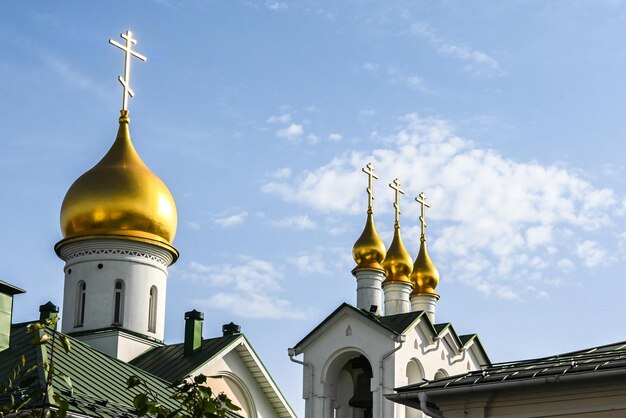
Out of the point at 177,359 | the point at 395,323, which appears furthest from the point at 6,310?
the point at 395,323

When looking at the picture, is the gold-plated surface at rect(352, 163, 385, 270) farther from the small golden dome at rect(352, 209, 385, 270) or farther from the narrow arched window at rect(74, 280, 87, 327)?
the narrow arched window at rect(74, 280, 87, 327)

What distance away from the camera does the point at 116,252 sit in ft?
85.7

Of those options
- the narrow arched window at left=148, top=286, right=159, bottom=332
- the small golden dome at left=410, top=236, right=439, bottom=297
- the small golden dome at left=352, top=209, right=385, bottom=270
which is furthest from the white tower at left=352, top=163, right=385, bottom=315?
the narrow arched window at left=148, top=286, right=159, bottom=332

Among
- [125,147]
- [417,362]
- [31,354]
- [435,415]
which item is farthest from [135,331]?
[435,415]

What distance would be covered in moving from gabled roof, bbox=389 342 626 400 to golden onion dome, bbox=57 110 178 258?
14.6m

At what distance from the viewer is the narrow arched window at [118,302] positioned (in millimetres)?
26125

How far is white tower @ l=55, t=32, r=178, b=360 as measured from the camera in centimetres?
2597

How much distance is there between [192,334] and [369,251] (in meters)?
9.41

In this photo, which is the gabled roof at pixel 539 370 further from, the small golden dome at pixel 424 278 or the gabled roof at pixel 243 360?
the small golden dome at pixel 424 278

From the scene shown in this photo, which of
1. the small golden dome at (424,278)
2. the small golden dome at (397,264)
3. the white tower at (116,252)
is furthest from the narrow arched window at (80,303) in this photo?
the small golden dome at (424,278)

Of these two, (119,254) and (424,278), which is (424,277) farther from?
(119,254)

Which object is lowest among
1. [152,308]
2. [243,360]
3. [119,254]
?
[243,360]

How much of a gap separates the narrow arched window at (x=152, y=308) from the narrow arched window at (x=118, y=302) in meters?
0.56

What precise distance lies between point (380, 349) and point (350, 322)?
3.37 feet
